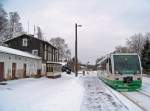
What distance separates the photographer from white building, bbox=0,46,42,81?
119 feet

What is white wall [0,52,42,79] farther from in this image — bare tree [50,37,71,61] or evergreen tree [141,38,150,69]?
bare tree [50,37,71,61]

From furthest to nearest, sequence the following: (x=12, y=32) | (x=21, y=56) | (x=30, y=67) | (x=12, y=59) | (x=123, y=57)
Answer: (x=12, y=32) < (x=30, y=67) < (x=21, y=56) < (x=12, y=59) < (x=123, y=57)

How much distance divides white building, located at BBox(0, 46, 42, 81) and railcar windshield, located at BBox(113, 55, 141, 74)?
48.5ft

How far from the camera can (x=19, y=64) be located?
140 ft

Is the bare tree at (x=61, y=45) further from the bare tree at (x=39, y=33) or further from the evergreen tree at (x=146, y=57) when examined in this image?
the evergreen tree at (x=146, y=57)

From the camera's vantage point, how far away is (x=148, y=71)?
68625mm

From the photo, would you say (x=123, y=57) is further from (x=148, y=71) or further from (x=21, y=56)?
(x=148, y=71)

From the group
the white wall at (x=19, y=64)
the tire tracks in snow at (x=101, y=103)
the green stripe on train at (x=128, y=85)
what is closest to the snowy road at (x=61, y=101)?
the tire tracks in snow at (x=101, y=103)

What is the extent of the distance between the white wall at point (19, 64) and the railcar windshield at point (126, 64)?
1527cm

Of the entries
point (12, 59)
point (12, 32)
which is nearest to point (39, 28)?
point (12, 32)

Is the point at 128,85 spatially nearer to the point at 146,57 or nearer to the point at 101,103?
the point at 101,103

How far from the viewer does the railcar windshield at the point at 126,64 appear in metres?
24.7

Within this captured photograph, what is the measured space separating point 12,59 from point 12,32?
48.0m

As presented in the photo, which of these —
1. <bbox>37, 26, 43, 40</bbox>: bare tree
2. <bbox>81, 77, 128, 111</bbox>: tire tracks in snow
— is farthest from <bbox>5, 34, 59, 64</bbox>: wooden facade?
<bbox>37, 26, 43, 40</bbox>: bare tree
